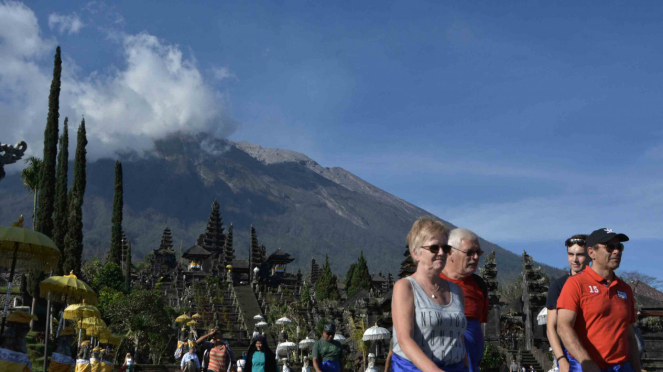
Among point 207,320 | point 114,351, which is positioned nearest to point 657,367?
point 114,351

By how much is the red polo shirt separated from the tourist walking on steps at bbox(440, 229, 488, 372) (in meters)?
0.61

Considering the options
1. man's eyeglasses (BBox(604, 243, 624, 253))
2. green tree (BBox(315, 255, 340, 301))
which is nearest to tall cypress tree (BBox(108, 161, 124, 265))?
green tree (BBox(315, 255, 340, 301))

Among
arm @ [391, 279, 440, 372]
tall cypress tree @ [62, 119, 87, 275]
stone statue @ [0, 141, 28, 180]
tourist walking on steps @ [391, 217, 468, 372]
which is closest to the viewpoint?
arm @ [391, 279, 440, 372]

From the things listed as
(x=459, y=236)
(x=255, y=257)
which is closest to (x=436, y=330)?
(x=459, y=236)

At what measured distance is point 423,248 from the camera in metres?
3.80

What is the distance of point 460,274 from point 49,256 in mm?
7112

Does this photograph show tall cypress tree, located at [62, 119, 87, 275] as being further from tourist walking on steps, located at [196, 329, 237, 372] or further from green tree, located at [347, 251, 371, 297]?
green tree, located at [347, 251, 371, 297]

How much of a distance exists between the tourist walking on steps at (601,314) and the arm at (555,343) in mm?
238

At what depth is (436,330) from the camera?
12.1 ft

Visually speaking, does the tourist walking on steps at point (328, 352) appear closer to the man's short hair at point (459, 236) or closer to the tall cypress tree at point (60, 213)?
the man's short hair at point (459, 236)

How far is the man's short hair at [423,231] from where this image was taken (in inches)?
150

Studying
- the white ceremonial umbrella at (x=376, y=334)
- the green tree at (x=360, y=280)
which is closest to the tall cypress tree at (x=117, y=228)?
the green tree at (x=360, y=280)

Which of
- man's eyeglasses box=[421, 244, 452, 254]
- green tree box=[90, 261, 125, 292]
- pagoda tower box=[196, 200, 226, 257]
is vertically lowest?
man's eyeglasses box=[421, 244, 452, 254]

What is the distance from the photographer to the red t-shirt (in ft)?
14.8
